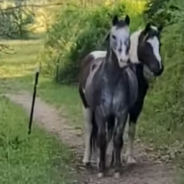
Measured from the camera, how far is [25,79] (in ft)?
91.0

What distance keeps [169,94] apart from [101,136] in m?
4.71

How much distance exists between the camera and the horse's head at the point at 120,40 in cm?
947

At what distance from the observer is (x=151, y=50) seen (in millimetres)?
10320

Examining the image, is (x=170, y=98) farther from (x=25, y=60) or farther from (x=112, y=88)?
(x=25, y=60)

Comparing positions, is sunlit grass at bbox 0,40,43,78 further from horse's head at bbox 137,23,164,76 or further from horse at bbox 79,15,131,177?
horse at bbox 79,15,131,177

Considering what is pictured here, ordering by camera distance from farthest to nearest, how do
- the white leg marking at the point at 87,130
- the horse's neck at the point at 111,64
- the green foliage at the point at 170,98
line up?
1. the green foliage at the point at 170,98
2. the white leg marking at the point at 87,130
3. the horse's neck at the point at 111,64

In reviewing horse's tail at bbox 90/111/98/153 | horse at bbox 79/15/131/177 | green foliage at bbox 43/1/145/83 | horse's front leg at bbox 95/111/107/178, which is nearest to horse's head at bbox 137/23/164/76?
horse at bbox 79/15/131/177

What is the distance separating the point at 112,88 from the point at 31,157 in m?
1.62

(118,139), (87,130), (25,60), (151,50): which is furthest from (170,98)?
(25,60)

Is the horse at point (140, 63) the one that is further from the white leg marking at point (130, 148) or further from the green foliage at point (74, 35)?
the green foliage at point (74, 35)

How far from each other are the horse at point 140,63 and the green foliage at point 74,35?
10605mm

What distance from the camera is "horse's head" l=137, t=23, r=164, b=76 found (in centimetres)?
1019

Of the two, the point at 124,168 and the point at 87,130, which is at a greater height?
the point at 87,130

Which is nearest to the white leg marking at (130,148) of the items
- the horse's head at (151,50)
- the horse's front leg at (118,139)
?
the horse's front leg at (118,139)
